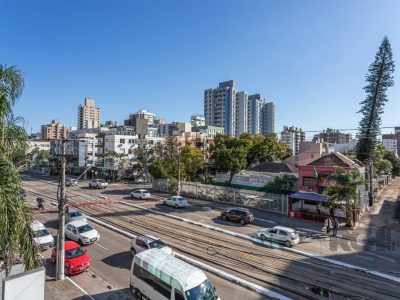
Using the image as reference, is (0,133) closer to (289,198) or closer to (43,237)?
(43,237)

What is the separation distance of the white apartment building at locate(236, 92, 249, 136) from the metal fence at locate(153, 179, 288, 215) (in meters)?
124

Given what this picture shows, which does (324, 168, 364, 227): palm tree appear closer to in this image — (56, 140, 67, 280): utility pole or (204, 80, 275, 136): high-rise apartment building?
(56, 140, 67, 280): utility pole

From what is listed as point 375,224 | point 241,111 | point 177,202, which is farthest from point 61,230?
point 241,111

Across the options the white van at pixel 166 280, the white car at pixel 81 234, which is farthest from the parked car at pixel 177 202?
the white van at pixel 166 280

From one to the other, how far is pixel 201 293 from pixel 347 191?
22354 millimetres

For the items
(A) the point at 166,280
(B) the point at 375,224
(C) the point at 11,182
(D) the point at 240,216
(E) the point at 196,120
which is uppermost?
(E) the point at 196,120

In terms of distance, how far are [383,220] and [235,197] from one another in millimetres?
17603

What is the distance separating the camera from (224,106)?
165625 mm

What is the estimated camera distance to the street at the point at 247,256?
15953mm

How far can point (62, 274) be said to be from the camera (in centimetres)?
1647

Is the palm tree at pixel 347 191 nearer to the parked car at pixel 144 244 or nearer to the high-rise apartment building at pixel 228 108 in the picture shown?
the parked car at pixel 144 244

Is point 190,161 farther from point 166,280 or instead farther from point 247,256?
point 166,280

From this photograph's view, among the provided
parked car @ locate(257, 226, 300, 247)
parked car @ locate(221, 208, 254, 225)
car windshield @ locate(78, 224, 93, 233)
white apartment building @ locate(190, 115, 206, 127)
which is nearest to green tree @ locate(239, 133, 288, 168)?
parked car @ locate(221, 208, 254, 225)

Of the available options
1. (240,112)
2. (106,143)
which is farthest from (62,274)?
(240,112)
